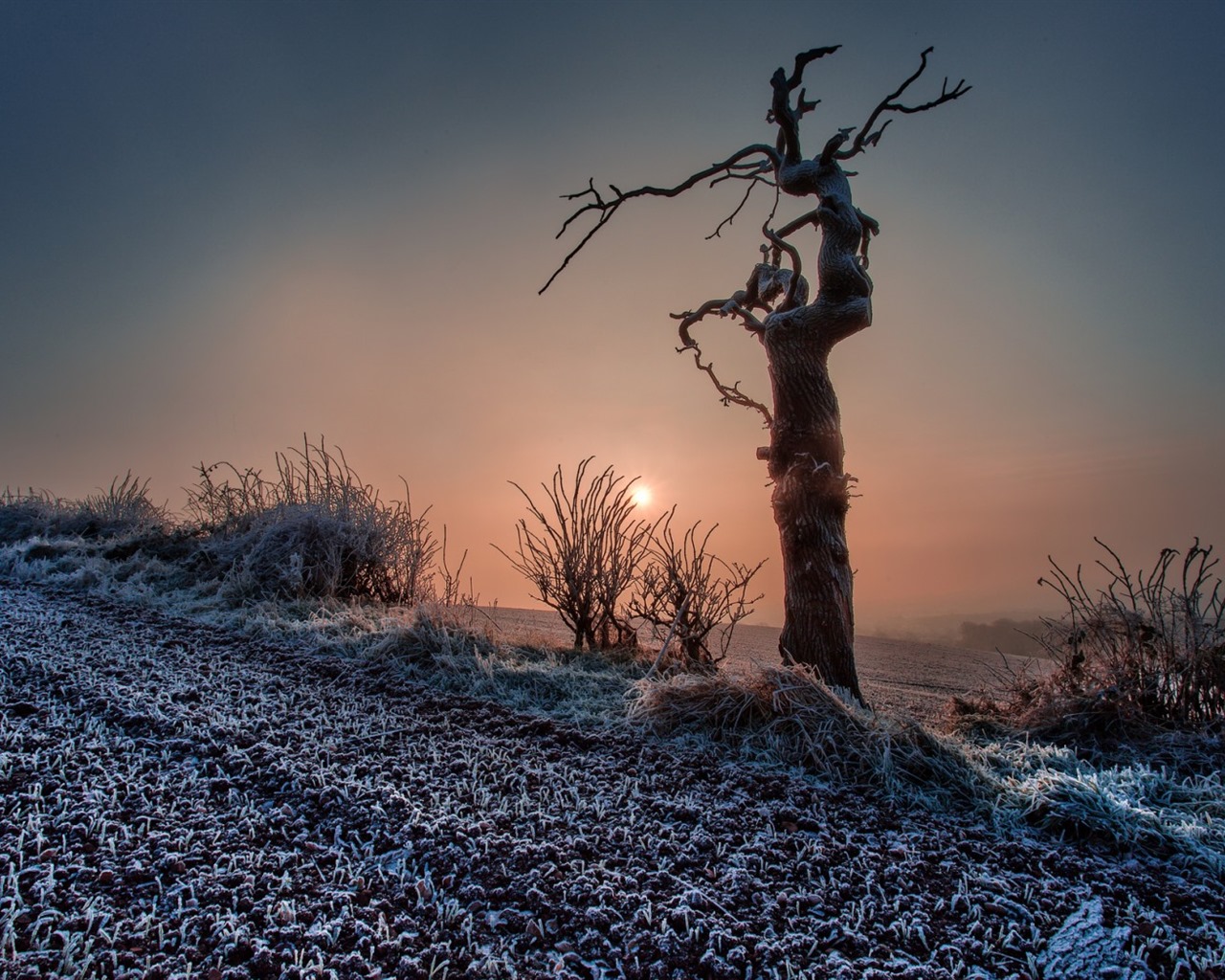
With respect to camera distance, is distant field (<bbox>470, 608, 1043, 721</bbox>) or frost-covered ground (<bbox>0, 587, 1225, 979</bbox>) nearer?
frost-covered ground (<bbox>0, 587, 1225, 979</bbox>)

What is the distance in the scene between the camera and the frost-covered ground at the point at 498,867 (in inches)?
56.8

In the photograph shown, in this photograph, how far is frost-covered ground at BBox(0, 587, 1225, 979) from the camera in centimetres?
144

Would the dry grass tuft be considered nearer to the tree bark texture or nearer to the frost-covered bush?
the tree bark texture

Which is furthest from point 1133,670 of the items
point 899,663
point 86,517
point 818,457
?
point 86,517

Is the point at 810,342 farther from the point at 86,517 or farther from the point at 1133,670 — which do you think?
the point at 86,517

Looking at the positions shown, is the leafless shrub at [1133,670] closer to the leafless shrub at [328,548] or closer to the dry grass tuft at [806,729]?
the dry grass tuft at [806,729]

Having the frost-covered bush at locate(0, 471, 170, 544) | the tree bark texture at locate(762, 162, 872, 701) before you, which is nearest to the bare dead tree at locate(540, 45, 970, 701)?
the tree bark texture at locate(762, 162, 872, 701)

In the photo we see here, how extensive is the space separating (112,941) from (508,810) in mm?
971

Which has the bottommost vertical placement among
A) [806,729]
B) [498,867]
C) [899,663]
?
[899,663]

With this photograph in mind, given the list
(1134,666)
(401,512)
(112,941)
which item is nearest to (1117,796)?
(1134,666)

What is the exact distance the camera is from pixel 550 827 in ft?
6.45

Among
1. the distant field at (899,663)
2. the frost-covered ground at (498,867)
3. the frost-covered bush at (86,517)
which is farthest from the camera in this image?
the frost-covered bush at (86,517)

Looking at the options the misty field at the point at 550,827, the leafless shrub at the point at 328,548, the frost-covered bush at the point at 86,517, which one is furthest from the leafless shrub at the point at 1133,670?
the frost-covered bush at the point at 86,517

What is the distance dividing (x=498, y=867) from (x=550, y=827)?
0.26m
